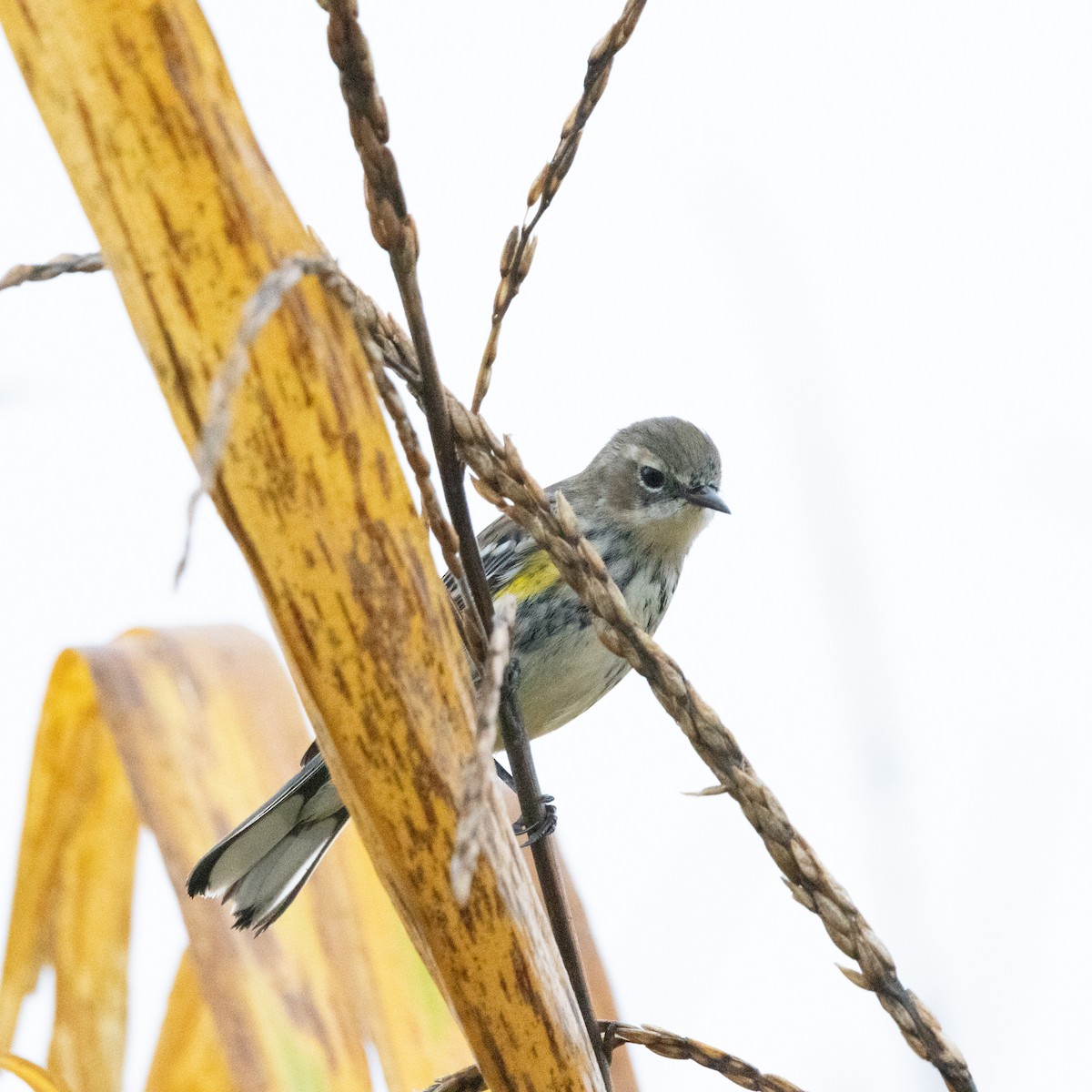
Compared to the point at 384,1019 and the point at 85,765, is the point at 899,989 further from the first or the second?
the point at 85,765

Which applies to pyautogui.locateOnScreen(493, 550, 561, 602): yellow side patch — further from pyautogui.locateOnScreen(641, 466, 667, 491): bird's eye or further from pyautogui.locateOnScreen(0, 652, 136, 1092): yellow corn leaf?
pyautogui.locateOnScreen(0, 652, 136, 1092): yellow corn leaf

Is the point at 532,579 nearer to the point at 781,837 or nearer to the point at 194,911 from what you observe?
the point at 194,911

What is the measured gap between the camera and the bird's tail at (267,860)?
62.9 inches

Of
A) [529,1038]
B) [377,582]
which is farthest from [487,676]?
[529,1038]

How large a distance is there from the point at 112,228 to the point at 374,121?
184 millimetres

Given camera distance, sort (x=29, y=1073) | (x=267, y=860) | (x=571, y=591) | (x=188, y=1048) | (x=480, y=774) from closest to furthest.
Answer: (x=480, y=774) < (x=29, y=1073) < (x=188, y=1048) < (x=267, y=860) < (x=571, y=591)

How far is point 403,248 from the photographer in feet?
2.86

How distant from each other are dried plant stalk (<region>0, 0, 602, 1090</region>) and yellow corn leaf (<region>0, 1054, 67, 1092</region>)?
0.64m

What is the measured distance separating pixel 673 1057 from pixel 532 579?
185cm

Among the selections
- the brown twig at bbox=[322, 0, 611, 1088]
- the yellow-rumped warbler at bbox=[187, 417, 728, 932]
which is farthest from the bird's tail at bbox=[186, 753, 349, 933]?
the brown twig at bbox=[322, 0, 611, 1088]

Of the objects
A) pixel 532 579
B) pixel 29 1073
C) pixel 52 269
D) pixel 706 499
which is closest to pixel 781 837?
pixel 52 269

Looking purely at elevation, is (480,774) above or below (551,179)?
below

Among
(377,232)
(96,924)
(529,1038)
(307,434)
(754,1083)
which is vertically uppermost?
(377,232)

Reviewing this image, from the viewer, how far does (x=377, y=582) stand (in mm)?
868
